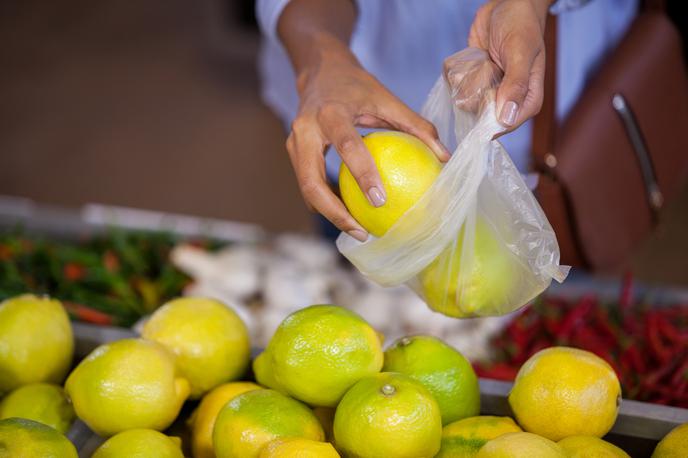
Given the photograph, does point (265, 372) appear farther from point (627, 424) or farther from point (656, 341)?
point (656, 341)

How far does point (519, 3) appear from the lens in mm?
1141

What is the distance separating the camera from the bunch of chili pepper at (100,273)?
2.10 meters

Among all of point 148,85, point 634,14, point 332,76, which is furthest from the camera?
point 148,85

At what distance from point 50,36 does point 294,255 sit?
3374 millimetres

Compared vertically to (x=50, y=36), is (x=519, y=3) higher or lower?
higher

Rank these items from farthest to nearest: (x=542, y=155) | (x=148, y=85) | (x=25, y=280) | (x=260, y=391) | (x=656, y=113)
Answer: (x=148, y=85), (x=25, y=280), (x=656, y=113), (x=542, y=155), (x=260, y=391)

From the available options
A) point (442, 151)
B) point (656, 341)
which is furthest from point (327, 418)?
point (656, 341)

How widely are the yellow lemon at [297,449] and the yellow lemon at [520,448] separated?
0.17 meters

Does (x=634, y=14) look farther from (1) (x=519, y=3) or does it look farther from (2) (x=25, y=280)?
(2) (x=25, y=280)

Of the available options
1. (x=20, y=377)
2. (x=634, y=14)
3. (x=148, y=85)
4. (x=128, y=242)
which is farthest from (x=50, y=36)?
(x=20, y=377)

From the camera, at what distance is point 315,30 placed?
4.63 feet

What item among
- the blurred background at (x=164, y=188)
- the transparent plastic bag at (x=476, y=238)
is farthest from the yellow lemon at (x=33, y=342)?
the blurred background at (x=164, y=188)

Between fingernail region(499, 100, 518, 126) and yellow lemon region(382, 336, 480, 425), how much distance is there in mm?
302

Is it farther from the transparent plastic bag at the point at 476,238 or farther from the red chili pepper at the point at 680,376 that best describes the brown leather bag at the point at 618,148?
the transparent plastic bag at the point at 476,238
